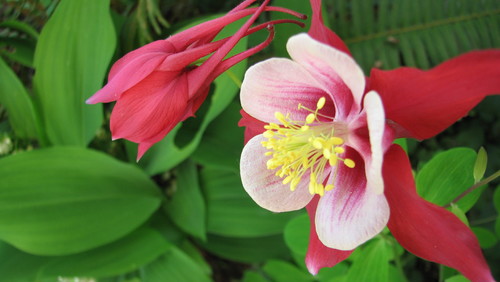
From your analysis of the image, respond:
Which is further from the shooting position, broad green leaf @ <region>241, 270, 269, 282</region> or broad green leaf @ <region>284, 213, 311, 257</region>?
broad green leaf @ <region>241, 270, 269, 282</region>

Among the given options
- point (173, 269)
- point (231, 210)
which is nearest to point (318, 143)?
point (231, 210)

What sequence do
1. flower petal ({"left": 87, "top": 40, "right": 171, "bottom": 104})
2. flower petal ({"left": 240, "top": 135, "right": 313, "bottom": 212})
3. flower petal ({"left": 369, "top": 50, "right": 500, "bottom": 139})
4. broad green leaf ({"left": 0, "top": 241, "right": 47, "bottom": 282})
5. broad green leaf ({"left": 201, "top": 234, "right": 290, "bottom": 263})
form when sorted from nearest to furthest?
flower petal ({"left": 369, "top": 50, "right": 500, "bottom": 139})
flower petal ({"left": 87, "top": 40, "right": 171, "bottom": 104})
flower petal ({"left": 240, "top": 135, "right": 313, "bottom": 212})
broad green leaf ({"left": 0, "top": 241, "right": 47, "bottom": 282})
broad green leaf ({"left": 201, "top": 234, "right": 290, "bottom": 263})

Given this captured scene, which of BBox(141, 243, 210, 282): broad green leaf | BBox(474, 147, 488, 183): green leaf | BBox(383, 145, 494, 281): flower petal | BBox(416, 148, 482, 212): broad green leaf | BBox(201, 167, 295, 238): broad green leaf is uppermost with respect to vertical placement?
BBox(383, 145, 494, 281): flower petal

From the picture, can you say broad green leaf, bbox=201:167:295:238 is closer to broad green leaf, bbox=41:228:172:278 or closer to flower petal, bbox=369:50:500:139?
broad green leaf, bbox=41:228:172:278

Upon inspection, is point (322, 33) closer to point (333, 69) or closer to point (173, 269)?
point (333, 69)

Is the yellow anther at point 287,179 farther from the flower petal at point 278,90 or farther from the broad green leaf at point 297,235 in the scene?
the broad green leaf at point 297,235

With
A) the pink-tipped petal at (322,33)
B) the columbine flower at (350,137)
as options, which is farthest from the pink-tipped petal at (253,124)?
the pink-tipped petal at (322,33)

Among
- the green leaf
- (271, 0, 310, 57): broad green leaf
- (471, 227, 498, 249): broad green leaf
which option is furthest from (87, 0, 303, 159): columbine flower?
(471, 227, 498, 249): broad green leaf
